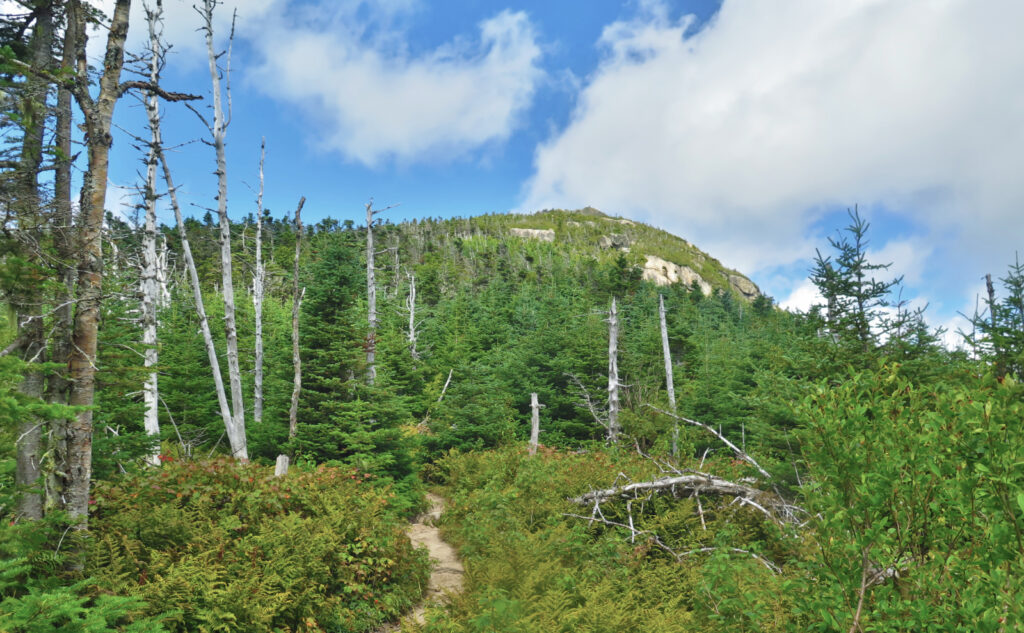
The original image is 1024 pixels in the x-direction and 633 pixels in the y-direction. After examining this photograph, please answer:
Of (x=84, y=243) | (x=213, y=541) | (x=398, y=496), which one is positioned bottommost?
(x=398, y=496)

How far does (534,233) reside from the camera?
10344cm

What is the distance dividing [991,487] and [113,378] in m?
8.67

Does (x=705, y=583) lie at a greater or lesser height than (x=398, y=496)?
greater

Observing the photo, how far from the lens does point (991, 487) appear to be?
2078mm

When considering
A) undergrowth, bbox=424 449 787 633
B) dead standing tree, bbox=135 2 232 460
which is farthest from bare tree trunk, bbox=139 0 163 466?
undergrowth, bbox=424 449 787 633

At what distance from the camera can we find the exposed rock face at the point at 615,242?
103m

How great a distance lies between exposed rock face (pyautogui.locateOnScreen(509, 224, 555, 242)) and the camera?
333ft

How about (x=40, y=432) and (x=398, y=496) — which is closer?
(x=40, y=432)

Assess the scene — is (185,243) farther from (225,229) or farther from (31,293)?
(31,293)

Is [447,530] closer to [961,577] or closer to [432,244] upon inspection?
[961,577]

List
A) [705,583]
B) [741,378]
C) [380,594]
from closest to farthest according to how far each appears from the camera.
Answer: [705,583]
[380,594]
[741,378]

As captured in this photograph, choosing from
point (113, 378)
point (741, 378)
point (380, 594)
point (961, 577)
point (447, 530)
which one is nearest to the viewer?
point (961, 577)

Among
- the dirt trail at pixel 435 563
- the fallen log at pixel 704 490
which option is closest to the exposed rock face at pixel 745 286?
the dirt trail at pixel 435 563

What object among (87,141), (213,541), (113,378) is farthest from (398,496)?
(87,141)
